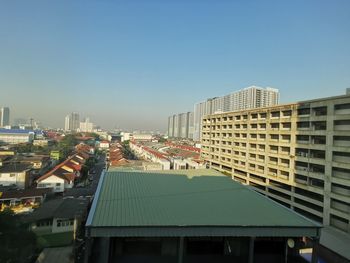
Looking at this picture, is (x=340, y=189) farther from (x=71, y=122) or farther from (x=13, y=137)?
(x=71, y=122)

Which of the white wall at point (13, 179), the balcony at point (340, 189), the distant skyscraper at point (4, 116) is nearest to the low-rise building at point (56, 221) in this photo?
the white wall at point (13, 179)

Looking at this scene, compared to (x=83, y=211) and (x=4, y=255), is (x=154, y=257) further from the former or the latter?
(x=83, y=211)

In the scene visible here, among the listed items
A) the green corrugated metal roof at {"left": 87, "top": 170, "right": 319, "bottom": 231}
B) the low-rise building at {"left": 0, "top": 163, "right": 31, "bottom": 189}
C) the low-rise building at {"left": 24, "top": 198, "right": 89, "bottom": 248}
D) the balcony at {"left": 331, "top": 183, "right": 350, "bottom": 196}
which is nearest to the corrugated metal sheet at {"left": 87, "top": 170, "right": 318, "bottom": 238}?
the green corrugated metal roof at {"left": 87, "top": 170, "right": 319, "bottom": 231}

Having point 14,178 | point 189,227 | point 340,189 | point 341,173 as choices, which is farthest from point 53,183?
point 341,173

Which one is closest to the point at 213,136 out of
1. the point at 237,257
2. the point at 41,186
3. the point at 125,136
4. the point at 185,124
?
the point at 41,186

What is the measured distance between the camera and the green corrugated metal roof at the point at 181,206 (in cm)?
570

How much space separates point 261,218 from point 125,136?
99734 mm

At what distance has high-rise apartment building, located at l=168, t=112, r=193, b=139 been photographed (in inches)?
3515

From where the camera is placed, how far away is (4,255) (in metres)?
8.20

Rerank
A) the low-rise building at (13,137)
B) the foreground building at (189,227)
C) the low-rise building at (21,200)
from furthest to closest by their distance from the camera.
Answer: the low-rise building at (13,137)
the low-rise building at (21,200)
the foreground building at (189,227)

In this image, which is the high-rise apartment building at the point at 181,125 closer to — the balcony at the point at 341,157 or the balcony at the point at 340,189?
the balcony at the point at 341,157

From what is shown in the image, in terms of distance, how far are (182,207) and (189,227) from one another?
108cm

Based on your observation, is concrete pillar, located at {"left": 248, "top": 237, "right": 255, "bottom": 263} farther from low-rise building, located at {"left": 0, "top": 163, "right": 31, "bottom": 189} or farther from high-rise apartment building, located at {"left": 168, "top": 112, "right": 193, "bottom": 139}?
high-rise apartment building, located at {"left": 168, "top": 112, "right": 193, "bottom": 139}

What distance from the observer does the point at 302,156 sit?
13.9 m
